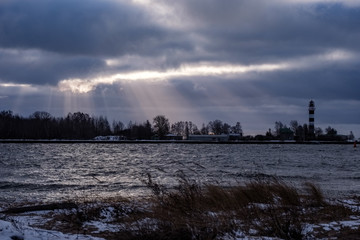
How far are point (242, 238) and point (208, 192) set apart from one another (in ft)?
14.0

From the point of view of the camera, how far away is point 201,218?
10.0 m

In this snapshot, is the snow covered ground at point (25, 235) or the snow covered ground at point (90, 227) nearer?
the snow covered ground at point (25, 235)

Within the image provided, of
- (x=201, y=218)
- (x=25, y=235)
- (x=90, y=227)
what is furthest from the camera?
(x=90, y=227)

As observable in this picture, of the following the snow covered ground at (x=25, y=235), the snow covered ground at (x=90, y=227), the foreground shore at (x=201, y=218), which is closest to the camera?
the snow covered ground at (x=25, y=235)

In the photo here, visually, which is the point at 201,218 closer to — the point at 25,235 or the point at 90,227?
the point at 90,227

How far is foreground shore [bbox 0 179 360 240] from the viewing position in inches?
374

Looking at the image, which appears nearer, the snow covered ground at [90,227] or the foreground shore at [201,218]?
the snow covered ground at [90,227]

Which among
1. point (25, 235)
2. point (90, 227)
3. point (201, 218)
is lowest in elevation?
point (90, 227)

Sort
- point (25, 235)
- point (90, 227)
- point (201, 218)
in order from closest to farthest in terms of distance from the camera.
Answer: point (25, 235) → point (201, 218) → point (90, 227)

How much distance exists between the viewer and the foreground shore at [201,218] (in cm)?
951

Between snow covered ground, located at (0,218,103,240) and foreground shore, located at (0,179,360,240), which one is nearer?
snow covered ground, located at (0,218,103,240)

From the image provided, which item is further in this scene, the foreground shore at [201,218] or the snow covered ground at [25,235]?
the foreground shore at [201,218]

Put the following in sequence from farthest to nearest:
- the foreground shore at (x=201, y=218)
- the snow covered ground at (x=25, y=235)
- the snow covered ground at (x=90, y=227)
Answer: the foreground shore at (x=201, y=218) < the snow covered ground at (x=90, y=227) < the snow covered ground at (x=25, y=235)

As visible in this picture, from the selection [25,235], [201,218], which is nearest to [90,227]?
[25,235]
